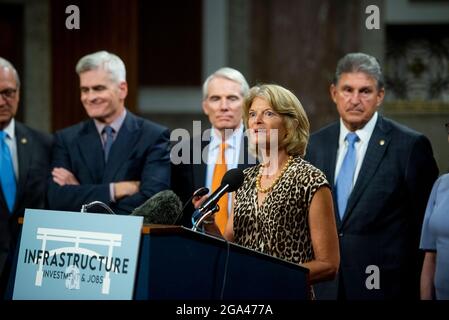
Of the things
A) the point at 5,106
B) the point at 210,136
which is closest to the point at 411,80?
the point at 210,136

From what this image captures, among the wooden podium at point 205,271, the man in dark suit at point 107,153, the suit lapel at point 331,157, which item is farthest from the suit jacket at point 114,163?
the wooden podium at point 205,271

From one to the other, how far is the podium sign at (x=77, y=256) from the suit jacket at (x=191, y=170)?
1.59m

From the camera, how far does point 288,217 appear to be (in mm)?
3211

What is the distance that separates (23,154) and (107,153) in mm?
450

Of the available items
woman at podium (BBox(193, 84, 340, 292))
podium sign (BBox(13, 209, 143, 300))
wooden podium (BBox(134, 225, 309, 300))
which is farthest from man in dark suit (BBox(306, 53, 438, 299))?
podium sign (BBox(13, 209, 143, 300))

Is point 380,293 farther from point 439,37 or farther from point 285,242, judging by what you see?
point 439,37

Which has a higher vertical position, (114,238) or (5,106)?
(5,106)

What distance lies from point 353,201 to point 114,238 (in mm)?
1840

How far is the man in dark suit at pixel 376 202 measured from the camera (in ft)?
13.9

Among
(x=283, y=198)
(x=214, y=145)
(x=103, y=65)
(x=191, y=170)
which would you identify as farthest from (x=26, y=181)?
(x=283, y=198)

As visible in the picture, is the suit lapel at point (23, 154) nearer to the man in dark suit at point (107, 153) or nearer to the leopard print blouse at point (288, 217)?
the man in dark suit at point (107, 153)

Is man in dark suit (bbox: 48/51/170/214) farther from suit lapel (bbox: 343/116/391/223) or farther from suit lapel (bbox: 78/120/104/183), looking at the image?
suit lapel (bbox: 343/116/391/223)

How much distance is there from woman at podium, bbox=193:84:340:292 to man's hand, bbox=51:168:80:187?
55.6 inches
